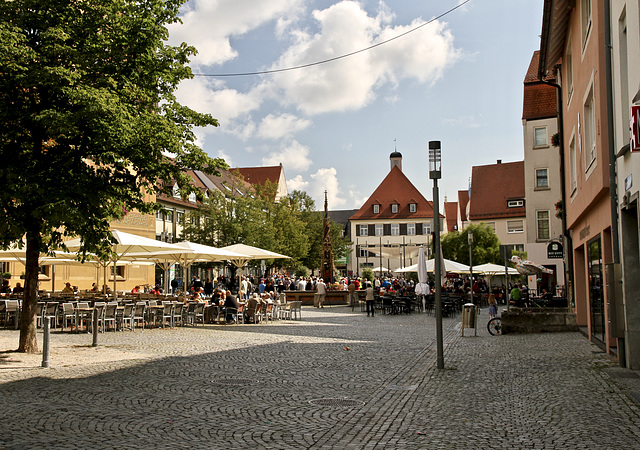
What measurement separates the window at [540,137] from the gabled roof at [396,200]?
51.6m

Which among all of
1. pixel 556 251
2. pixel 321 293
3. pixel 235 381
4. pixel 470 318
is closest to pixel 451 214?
pixel 321 293

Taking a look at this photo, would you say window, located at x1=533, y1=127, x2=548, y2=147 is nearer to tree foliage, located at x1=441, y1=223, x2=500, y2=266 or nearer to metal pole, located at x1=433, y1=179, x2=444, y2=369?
tree foliage, located at x1=441, y1=223, x2=500, y2=266

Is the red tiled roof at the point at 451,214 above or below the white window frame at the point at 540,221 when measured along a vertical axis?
above

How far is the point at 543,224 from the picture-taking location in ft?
151

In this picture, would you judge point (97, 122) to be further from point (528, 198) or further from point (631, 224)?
point (528, 198)

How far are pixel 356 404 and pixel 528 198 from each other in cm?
4020

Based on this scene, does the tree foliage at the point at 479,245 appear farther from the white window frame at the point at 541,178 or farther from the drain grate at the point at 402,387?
the drain grate at the point at 402,387

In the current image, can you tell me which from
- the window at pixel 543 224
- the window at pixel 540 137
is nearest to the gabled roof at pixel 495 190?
the window at pixel 543 224

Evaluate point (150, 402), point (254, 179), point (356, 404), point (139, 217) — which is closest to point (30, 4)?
point (150, 402)

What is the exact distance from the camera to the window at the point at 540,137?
1795 inches

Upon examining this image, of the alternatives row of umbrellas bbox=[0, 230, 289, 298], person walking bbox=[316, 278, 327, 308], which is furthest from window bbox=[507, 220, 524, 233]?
row of umbrellas bbox=[0, 230, 289, 298]

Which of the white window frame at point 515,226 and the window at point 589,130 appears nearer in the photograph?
the window at point 589,130

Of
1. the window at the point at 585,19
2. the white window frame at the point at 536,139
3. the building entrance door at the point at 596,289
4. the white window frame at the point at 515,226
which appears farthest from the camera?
the white window frame at the point at 515,226

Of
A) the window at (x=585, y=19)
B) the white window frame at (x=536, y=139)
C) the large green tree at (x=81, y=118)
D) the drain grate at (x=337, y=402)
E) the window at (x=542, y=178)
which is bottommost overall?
the drain grate at (x=337, y=402)
